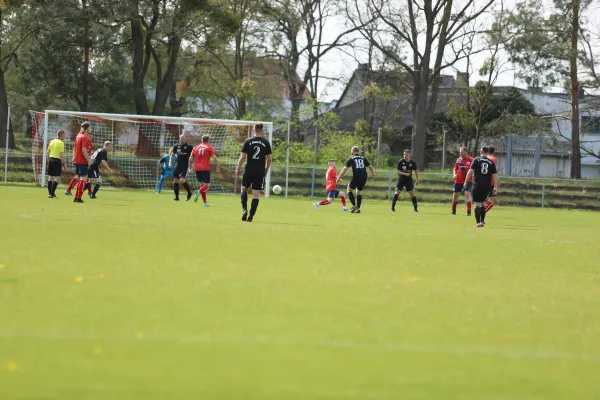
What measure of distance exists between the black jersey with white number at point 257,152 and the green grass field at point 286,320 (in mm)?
4528

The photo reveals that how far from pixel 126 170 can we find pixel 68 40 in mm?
9584

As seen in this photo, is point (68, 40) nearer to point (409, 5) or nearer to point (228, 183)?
point (228, 183)

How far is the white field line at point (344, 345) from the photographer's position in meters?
6.06

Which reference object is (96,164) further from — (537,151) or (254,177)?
(537,151)

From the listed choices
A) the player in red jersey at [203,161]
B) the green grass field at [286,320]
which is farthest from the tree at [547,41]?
the green grass field at [286,320]

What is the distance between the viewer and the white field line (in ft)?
19.9

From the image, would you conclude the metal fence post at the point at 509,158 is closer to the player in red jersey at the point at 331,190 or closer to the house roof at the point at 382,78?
the house roof at the point at 382,78

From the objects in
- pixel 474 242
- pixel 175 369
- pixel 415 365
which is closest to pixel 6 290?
pixel 175 369

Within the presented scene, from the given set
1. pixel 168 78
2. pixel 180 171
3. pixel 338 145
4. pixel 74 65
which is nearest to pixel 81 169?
pixel 180 171

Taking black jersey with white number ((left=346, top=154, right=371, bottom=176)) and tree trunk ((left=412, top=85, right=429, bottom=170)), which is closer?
black jersey with white number ((left=346, top=154, right=371, bottom=176))

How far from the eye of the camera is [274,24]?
55750mm

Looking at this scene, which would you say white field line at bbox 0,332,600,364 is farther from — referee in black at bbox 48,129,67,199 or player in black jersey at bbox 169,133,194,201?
player in black jersey at bbox 169,133,194,201

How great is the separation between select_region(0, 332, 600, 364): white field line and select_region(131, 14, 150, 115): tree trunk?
37931 mm

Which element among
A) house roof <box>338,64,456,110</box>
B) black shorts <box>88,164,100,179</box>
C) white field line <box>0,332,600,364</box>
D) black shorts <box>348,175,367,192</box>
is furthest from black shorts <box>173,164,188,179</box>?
house roof <box>338,64,456,110</box>
